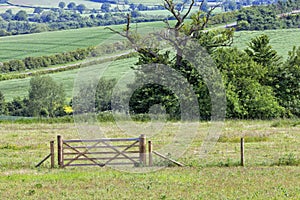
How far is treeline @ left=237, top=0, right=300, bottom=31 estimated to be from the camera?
11838 cm

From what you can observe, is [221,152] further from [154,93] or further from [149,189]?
[154,93]

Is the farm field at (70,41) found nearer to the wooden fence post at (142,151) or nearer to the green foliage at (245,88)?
the green foliage at (245,88)

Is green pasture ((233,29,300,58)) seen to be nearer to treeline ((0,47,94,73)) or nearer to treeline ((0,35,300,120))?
treeline ((0,47,94,73))

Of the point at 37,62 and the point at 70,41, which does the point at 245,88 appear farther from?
the point at 70,41

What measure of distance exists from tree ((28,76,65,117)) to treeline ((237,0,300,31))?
3593 cm

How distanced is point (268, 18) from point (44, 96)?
51101 millimetres

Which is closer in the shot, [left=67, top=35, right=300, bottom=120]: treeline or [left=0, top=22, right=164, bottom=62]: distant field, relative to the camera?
[left=67, top=35, right=300, bottom=120]: treeline

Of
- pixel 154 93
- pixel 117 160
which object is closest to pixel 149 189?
pixel 117 160

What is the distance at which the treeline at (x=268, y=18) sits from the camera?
11838cm

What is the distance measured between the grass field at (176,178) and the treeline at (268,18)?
8323 cm

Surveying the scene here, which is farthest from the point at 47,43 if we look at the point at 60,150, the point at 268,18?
the point at 60,150

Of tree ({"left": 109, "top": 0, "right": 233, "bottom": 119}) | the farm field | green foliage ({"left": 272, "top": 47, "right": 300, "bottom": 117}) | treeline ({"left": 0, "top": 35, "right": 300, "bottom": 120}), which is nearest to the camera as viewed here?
treeline ({"left": 0, "top": 35, "right": 300, "bottom": 120})

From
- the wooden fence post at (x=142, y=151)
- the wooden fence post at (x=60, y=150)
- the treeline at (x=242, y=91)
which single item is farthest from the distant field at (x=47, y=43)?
the wooden fence post at (x=142, y=151)

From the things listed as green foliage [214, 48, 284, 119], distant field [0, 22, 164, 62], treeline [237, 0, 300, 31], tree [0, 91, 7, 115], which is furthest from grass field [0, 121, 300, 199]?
treeline [237, 0, 300, 31]
